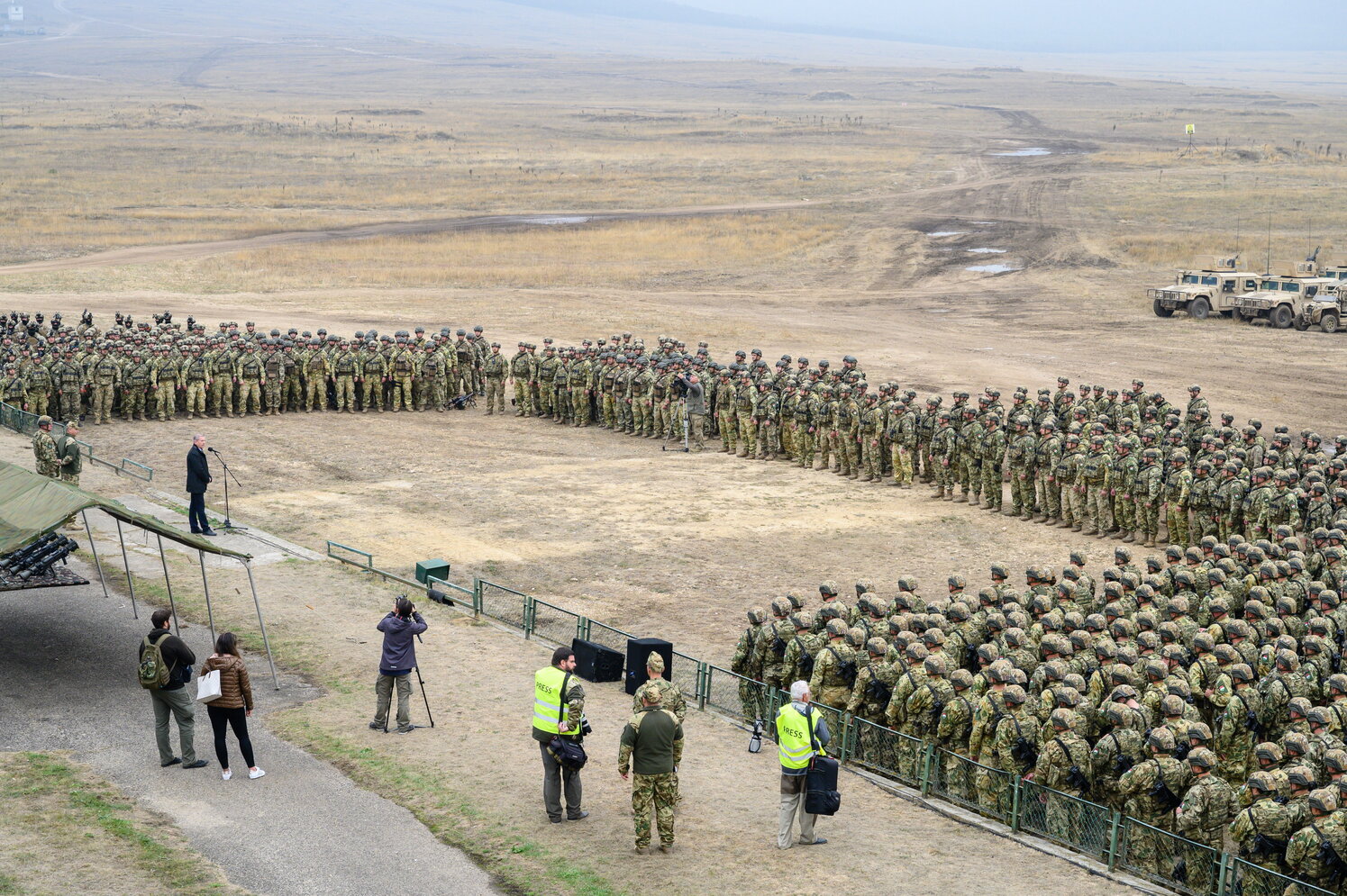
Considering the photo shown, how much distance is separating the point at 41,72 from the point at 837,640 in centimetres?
20428

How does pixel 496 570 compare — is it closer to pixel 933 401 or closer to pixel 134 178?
pixel 933 401

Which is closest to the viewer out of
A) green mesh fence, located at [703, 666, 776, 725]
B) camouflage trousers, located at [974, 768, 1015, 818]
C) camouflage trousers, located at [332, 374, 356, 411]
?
camouflage trousers, located at [974, 768, 1015, 818]

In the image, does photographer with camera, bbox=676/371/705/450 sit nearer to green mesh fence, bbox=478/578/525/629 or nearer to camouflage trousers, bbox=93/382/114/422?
green mesh fence, bbox=478/578/525/629

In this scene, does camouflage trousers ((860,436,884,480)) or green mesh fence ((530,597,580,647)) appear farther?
camouflage trousers ((860,436,884,480))

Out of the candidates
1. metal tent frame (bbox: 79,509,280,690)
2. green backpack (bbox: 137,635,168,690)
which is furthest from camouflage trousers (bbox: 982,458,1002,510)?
green backpack (bbox: 137,635,168,690)

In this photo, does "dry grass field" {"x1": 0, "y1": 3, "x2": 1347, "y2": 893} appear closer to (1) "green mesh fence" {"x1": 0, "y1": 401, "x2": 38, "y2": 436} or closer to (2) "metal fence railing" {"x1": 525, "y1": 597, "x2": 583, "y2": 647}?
(2) "metal fence railing" {"x1": 525, "y1": 597, "x2": 583, "y2": 647}

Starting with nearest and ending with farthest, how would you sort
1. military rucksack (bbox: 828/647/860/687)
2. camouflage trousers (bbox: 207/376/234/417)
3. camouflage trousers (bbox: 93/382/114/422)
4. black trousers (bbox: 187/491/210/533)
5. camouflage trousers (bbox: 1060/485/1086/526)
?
military rucksack (bbox: 828/647/860/687), black trousers (bbox: 187/491/210/533), camouflage trousers (bbox: 1060/485/1086/526), camouflage trousers (bbox: 93/382/114/422), camouflage trousers (bbox: 207/376/234/417)

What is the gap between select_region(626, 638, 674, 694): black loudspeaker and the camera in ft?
48.4

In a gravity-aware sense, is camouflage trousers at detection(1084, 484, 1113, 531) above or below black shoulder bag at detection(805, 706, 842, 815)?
below

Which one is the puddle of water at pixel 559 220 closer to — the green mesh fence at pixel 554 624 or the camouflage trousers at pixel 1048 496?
the camouflage trousers at pixel 1048 496

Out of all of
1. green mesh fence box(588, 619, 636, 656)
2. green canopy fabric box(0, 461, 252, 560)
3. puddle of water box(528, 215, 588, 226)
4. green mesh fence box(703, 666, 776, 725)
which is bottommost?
green mesh fence box(588, 619, 636, 656)

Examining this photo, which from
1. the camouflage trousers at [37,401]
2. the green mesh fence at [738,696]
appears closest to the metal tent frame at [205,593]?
the green mesh fence at [738,696]

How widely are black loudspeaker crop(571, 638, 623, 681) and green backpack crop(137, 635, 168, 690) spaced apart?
4.58m

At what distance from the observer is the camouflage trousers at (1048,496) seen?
23.4 metres
